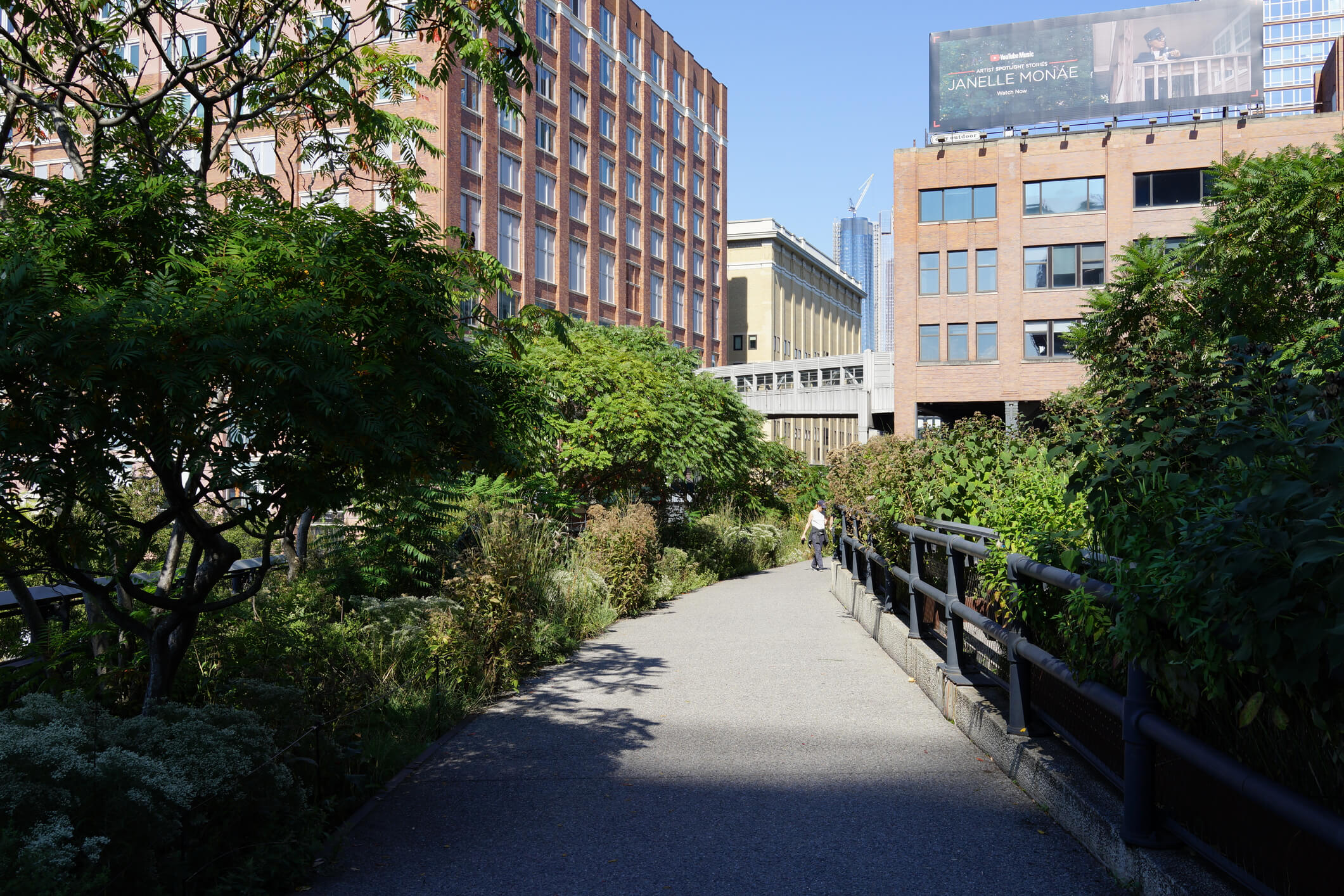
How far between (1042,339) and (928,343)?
472 cm

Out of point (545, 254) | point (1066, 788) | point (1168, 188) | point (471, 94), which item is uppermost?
point (471, 94)

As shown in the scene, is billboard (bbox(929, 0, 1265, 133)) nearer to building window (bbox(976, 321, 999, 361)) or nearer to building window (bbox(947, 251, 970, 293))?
building window (bbox(947, 251, 970, 293))

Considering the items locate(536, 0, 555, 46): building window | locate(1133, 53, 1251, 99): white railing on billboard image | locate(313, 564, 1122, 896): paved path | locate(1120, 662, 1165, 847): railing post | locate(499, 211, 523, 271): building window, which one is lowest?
locate(313, 564, 1122, 896): paved path

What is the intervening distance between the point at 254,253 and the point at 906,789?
13.9 feet

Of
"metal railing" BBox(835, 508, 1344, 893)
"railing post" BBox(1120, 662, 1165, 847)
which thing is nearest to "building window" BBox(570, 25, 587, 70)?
"metal railing" BBox(835, 508, 1344, 893)

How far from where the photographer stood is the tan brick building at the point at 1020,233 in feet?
144

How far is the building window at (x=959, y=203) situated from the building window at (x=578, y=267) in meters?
18.6

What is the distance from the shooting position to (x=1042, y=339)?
44469mm

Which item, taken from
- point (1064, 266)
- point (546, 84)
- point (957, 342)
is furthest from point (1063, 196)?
point (546, 84)

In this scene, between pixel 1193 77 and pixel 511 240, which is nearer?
pixel 1193 77

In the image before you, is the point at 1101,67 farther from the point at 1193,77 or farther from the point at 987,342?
the point at 987,342

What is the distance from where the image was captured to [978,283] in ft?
149

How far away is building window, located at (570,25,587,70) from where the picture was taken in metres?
55.1

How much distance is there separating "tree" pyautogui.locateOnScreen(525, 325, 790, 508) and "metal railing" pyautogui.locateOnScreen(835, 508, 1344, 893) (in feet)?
38.2
